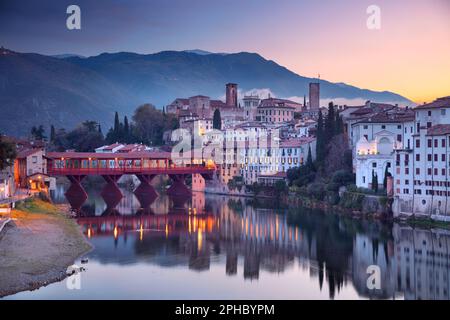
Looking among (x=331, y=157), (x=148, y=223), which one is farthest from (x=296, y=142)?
(x=148, y=223)

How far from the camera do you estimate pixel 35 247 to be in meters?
31.5

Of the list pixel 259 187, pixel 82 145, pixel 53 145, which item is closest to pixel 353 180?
pixel 259 187

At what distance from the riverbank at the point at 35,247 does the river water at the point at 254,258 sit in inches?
32.5

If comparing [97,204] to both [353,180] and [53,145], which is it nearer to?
[353,180]

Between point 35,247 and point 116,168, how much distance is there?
36148 mm

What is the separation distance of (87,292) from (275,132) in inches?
2335

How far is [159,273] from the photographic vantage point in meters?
30.6

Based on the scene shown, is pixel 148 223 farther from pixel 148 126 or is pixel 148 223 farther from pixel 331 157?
pixel 148 126

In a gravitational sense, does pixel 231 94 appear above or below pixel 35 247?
above

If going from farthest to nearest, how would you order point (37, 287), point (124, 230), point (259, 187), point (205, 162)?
1. point (205, 162)
2. point (259, 187)
3. point (124, 230)
4. point (37, 287)

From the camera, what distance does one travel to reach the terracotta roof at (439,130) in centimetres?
4259

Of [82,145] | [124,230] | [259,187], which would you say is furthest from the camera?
[82,145]

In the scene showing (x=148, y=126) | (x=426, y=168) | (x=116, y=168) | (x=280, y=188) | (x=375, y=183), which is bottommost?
(x=280, y=188)

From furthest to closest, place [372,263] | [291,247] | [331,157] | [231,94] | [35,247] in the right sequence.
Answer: [231,94]
[331,157]
[291,247]
[372,263]
[35,247]
